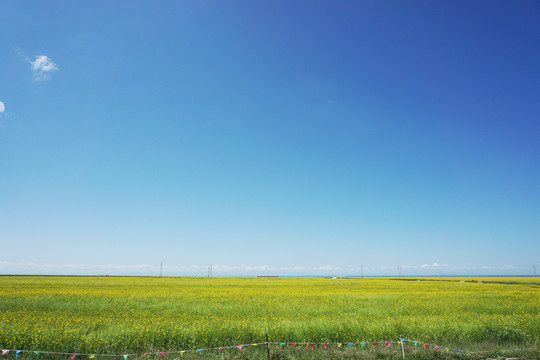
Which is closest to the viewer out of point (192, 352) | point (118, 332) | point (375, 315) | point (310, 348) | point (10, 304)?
point (192, 352)

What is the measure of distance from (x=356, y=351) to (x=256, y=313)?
9.19 m

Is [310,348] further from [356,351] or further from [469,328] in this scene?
[469,328]

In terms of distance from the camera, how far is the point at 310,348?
10.9 meters

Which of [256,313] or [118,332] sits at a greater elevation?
[118,332]

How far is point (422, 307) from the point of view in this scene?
71.3 ft

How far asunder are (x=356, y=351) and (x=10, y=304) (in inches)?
1039

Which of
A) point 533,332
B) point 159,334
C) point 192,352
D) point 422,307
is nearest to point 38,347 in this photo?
point 159,334

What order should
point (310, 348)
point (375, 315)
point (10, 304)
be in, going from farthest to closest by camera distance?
point (10, 304) < point (375, 315) < point (310, 348)

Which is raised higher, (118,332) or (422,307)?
(118,332)

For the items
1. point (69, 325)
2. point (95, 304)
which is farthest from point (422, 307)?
point (95, 304)

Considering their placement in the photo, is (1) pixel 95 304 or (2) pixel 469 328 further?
(1) pixel 95 304

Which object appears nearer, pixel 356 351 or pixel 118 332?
pixel 356 351

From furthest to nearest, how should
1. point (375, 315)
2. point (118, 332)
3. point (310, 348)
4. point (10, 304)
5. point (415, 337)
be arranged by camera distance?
point (10, 304) < point (375, 315) < point (415, 337) < point (118, 332) < point (310, 348)

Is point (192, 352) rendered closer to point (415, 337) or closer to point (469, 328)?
point (415, 337)
